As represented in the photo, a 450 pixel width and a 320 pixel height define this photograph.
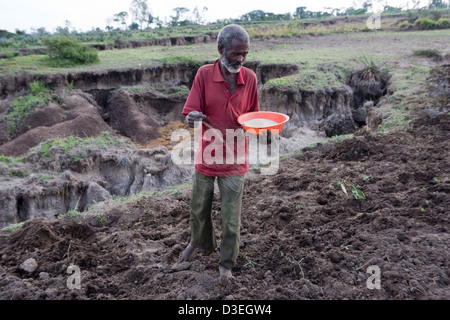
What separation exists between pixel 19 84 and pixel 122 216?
952cm

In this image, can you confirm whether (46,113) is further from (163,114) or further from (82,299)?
(82,299)

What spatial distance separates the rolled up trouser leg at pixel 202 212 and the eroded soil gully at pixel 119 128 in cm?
305

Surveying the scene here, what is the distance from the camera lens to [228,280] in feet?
8.86

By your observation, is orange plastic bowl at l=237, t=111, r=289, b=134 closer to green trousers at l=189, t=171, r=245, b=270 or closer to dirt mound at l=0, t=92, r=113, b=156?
green trousers at l=189, t=171, r=245, b=270

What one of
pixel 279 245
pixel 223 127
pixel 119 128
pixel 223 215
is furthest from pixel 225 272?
pixel 119 128

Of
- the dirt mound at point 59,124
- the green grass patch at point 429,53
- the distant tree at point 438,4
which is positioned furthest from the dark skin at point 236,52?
the distant tree at point 438,4

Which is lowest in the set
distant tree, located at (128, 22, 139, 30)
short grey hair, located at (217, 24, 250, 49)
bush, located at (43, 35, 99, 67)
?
short grey hair, located at (217, 24, 250, 49)

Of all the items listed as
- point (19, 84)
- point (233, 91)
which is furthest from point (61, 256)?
point (19, 84)

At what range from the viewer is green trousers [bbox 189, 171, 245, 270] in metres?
2.71

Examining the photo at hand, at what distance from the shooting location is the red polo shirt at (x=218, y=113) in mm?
2662

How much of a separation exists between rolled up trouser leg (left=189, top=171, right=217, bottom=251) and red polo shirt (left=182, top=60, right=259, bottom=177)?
110 millimetres

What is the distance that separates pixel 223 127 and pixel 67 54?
40.9 feet

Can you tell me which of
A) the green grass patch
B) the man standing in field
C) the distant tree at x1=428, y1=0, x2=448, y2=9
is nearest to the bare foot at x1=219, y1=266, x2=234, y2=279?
the man standing in field

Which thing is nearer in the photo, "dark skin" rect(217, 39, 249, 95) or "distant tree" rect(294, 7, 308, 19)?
"dark skin" rect(217, 39, 249, 95)
